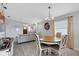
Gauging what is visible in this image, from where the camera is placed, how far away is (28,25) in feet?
6.33

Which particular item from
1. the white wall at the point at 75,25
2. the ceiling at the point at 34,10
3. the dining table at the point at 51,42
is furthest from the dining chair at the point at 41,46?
the white wall at the point at 75,25

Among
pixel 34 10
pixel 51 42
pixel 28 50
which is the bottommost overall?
pixel 28 50

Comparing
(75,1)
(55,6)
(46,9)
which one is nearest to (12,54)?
(46,9)

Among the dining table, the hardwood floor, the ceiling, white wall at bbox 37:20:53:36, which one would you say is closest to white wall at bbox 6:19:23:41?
the ceiling

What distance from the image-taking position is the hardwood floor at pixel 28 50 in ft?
6.29

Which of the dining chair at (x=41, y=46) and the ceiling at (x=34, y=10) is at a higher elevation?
the ceiling at (x=34, y=10)

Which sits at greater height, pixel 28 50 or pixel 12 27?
pixel 12 27

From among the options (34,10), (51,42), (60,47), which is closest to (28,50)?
(51,42)

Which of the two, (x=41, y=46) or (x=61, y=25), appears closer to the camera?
(x=61, y=25)

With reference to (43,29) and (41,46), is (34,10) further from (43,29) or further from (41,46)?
(41,46)

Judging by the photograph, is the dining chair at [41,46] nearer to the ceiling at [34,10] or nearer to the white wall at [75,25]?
the ceiling at [34,10]

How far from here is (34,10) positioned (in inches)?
76.4

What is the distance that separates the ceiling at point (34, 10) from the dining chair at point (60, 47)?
50 centimetres

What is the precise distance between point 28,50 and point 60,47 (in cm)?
65
